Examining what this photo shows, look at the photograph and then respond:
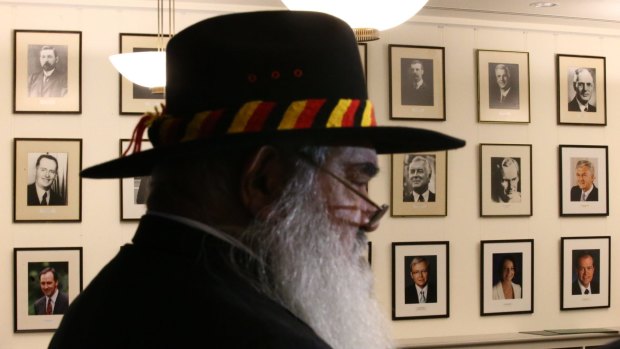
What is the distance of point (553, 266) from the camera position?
8.52 meters

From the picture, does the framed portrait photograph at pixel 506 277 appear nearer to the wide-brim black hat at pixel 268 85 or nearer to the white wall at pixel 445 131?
the white wall at pixel 445 131

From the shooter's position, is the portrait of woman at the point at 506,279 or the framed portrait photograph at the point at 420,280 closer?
the framed portrait photograph at the point at 420,280

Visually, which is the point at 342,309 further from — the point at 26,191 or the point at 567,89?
the point at 567,89

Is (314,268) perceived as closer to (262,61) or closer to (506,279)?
(262,61)

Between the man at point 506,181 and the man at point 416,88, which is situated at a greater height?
the man at point 416,88

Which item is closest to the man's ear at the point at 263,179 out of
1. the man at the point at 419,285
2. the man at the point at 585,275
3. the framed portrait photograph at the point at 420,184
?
A: the framed portrait photograph at the point at 420,184

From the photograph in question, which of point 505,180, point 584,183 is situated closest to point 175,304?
point 505,180

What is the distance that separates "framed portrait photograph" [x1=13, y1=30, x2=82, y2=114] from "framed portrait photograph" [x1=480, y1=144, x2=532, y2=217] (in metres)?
3.41

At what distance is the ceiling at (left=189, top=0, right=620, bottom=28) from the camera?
7.49m

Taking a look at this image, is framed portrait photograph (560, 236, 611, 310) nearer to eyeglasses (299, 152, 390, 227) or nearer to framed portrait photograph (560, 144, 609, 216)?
framed portrait photograph (560, 144, 609, 216)

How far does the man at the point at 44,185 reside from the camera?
7.28 m

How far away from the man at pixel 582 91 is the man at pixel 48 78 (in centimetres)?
436

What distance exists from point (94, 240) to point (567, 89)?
4.29 metres

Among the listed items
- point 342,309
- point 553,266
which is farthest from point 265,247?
point 553,266
